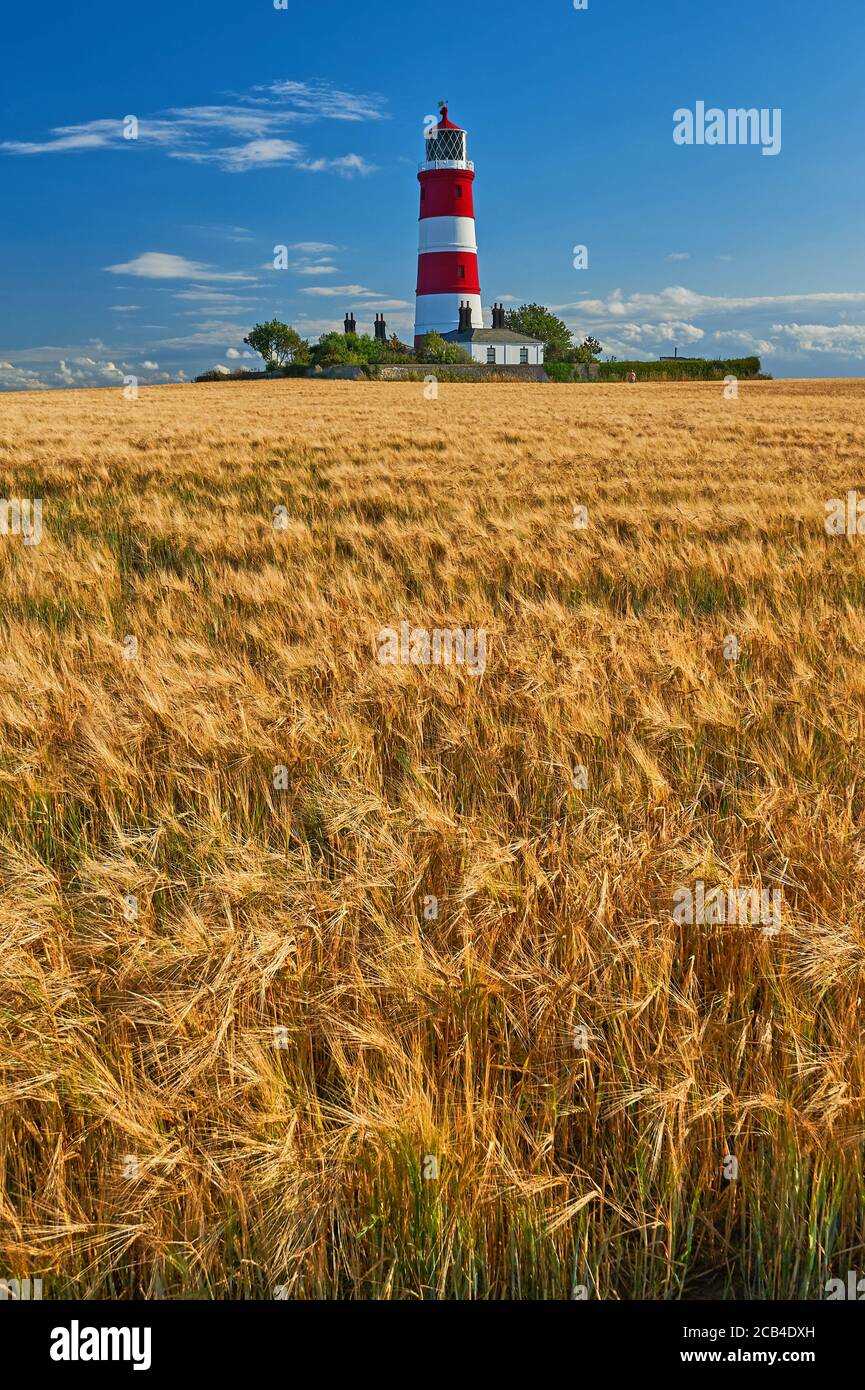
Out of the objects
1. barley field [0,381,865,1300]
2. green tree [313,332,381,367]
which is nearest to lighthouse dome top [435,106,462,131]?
green tree [313,332,381,367]

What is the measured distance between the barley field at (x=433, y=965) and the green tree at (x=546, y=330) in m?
85.9

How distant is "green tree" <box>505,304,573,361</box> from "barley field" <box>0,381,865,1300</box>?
85.9m

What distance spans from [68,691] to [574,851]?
7.09 ft

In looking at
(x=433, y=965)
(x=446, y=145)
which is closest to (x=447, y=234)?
(x=446, y=145)

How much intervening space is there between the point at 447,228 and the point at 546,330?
936 inches

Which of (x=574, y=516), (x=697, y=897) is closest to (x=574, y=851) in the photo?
(x=697, y=897)

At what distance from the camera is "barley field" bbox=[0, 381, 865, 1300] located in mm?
1320

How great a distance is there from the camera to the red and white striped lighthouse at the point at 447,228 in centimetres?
6238

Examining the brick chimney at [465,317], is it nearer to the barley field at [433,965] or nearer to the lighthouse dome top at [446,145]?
the lighthouse dome top at [446,145]

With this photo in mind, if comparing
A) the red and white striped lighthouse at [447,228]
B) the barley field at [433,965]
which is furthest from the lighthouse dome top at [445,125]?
the barley field at [433,965]

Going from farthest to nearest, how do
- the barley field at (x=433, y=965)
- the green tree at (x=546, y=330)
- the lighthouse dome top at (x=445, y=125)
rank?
the green tree at (x=546, y=330)
the lighthouse dome top at (x=445, y=125)
the barley field at (x=433, y=965)

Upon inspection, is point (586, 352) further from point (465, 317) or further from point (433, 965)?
point (433, 965)

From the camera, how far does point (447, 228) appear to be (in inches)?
2484

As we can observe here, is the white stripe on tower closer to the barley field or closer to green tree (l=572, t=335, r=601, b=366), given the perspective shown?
green tree (l=572, t=335, r=601, b=366)
